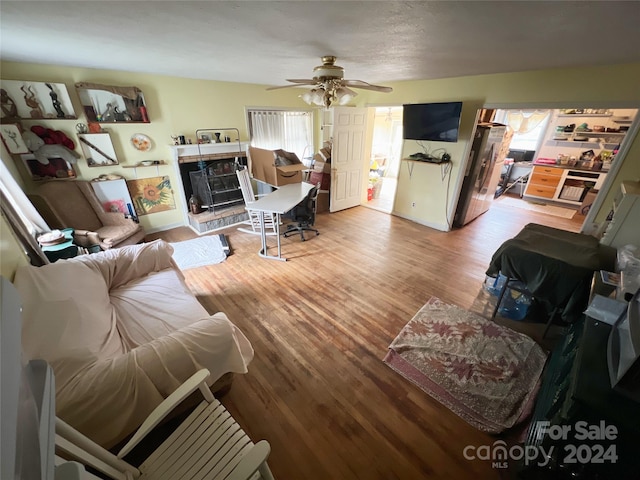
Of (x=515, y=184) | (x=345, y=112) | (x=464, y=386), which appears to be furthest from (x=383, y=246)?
(x=515, y=184)

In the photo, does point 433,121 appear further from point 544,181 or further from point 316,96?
point 544,181

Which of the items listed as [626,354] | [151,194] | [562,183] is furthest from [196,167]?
[562,183]

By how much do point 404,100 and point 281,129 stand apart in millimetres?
2395

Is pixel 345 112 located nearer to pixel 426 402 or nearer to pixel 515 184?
pixel 426 402

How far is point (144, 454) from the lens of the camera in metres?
1.47

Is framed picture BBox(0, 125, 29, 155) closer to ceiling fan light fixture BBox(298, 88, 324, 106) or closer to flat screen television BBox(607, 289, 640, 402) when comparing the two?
ceiling fan light fixture BBox(298, 88, 324, 106)

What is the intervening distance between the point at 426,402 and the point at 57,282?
2.62m

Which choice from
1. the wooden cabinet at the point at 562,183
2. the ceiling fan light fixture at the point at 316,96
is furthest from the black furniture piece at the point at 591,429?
the wooden cabinet at the point at 562,183

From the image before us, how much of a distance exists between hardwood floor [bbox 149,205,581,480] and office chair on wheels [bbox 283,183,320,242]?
0.91 feet

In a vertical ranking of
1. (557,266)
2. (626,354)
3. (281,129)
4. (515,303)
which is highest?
(281,129)

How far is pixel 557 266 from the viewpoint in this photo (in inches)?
76.3

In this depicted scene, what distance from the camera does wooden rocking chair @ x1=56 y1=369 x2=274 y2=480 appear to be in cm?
97

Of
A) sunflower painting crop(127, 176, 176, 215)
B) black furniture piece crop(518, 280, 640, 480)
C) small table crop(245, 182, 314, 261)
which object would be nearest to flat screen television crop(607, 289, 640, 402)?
black furniture piece crop(518, 280, 640, 480)

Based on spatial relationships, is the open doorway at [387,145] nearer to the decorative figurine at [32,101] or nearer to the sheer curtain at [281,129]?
the sheer curtain at [281,129]
